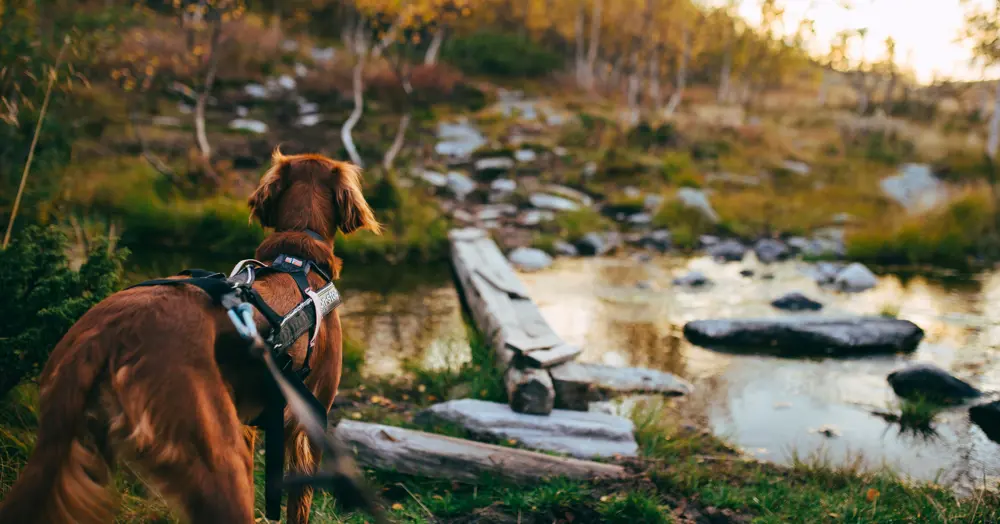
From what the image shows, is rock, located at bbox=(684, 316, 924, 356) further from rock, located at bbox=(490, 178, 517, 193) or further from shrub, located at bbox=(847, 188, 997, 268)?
rock, located at bbox=(490, 178, 517, 193)

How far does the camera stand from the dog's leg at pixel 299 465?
293cm

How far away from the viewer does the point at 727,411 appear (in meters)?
5.57

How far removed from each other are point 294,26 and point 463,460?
24.8 meters

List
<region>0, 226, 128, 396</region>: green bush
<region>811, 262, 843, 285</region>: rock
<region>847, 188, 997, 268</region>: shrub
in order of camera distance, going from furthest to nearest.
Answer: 1. <region>847, 188, 997, 268</region>: shrub
2. <region>811, 262, 843, 285</region>: rock
3. <region>0, 226, 128, 396</region>: green bush

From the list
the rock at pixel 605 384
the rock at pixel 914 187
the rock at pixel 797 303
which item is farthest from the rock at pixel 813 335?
the rock at pixel 914 187

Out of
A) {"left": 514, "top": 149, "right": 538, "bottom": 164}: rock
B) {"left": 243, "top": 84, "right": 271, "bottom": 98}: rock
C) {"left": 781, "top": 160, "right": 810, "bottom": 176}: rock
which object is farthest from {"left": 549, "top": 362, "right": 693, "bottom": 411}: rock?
{"left": 243, "top": 84, "right": 271, "bottom": 98}: rock

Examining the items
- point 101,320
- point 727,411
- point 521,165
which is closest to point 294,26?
point 521,165

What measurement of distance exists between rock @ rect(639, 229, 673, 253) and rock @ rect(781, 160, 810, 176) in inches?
279

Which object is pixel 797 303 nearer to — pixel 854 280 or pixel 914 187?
pixel 854 280

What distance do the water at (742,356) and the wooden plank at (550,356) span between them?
971mm

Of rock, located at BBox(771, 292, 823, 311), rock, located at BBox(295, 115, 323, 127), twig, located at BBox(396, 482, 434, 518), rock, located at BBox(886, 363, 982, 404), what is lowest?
rock, located at BBox(771, 292, 823, 311)

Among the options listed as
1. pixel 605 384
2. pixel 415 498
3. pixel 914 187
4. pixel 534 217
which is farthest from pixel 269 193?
pixel 914 187

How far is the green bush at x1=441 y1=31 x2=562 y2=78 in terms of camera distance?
27.1 metres

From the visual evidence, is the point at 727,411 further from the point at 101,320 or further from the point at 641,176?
the point at 641,176
